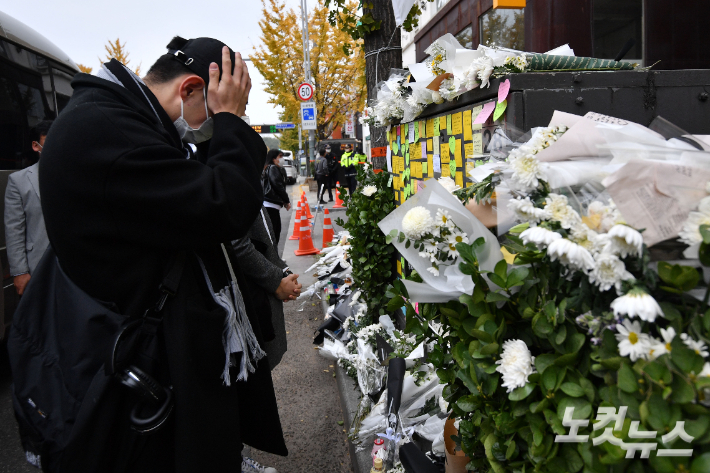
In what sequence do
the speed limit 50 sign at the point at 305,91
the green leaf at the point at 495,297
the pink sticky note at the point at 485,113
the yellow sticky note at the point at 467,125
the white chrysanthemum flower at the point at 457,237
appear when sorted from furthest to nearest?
the speed limit 50 sign at the point at 305,91
the yellow sticky note at the point at 467,125
the pink sticky note at the point at 485,113
the white chrysanthemum flower at the point at 457,237
the green leaf at the point at 495,297

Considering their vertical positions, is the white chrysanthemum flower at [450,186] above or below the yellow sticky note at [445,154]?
below

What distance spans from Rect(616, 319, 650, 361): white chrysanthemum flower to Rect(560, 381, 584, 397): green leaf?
0.16m

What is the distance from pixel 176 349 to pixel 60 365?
380 mm

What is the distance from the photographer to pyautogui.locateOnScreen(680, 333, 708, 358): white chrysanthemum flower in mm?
859

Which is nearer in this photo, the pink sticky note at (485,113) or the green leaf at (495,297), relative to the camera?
the green leaf at (495,297)

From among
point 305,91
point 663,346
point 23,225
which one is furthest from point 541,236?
point 305,91

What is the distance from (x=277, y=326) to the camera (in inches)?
104

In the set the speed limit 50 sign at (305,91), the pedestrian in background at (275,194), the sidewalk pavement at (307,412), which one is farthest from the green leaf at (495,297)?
the speed limit 50 sign at (305,91)

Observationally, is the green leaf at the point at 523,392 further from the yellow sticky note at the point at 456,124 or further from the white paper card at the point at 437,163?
the white paper card at the point at 437,163

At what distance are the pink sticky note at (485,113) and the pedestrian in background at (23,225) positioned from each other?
351cm

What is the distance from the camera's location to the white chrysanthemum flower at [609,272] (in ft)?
3.10

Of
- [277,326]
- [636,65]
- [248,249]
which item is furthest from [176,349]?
[636,65]

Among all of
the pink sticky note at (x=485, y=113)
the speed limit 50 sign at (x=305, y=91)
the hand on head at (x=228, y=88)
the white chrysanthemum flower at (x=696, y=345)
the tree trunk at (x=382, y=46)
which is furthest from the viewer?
the speed limit 50 sign at (x=305, y=91)

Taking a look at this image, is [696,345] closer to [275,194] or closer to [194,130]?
[194,130]
